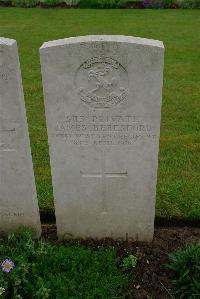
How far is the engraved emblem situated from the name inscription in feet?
0.45

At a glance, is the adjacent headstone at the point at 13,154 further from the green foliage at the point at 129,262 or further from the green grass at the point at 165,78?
the green foliage at the point at 129,262

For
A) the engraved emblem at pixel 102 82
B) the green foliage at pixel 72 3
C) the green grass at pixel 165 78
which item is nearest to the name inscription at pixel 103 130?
the engraved emblem at pixel 102 82

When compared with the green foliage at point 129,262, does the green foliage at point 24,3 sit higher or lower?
higher

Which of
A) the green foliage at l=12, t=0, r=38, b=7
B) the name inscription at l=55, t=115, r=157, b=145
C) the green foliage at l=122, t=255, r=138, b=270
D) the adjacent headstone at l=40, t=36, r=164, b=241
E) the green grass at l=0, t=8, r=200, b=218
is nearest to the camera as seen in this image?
the adjacent headstone at l=40, t=36, r=164, b=241

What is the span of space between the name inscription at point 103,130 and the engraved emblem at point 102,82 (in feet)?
0.45

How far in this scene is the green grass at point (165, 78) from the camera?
4.87 meters

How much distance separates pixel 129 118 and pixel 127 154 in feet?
1.09

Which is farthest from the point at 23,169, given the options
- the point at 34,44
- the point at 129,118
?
the point at 34,44

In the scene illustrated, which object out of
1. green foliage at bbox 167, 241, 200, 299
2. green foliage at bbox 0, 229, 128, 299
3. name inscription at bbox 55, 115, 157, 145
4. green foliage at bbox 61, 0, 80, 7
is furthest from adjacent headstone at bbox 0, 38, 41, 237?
green foliage at bbox 61, 0, 80, 7

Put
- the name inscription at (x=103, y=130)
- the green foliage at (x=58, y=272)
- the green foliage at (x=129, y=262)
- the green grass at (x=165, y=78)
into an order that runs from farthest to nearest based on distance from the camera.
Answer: the green grass at (x=165, y=78), the green foliage at (x=129, y=262), the name inscription at (x=103, y=130), the green foliage at (x=58, y=272)

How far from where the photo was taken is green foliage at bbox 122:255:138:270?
12.0 feet

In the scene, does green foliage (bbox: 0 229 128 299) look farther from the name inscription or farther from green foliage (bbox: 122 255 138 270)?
the name inscription

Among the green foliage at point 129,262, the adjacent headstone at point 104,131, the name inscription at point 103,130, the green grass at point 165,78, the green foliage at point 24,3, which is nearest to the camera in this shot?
the adjacent headstone at point 104,131

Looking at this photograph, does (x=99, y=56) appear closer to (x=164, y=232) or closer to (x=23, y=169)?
(x=23, y=169)
